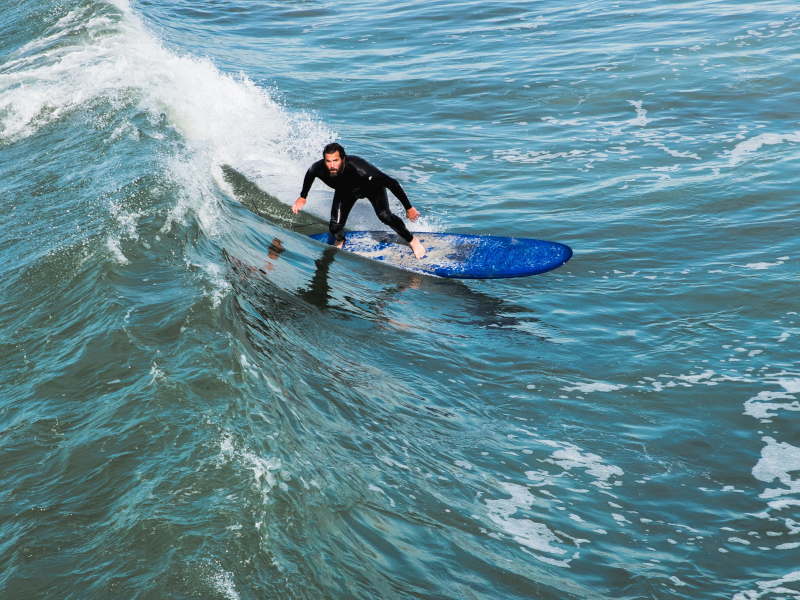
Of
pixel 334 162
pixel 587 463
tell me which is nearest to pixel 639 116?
pixel 334 162

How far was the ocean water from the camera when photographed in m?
5.84

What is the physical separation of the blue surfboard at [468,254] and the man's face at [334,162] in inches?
61.2

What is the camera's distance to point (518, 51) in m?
24.6

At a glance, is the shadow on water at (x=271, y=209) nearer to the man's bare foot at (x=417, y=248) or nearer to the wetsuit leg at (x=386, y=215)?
the wetsuit leg at (x=386, y=215)

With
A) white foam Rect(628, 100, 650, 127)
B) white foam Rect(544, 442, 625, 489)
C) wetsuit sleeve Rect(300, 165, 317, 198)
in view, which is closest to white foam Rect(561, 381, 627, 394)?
white foam Rect(544, 442, 625, 489)

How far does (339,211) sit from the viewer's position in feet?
40.7

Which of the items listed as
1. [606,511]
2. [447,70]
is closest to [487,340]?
[606,511]

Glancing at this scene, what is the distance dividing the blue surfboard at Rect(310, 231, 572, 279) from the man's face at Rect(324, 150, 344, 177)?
155 centimetres

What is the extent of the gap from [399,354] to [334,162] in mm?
3183

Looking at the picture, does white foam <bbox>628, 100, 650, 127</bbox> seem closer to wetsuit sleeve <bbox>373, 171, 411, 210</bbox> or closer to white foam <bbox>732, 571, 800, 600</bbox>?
wetsuit sleeve <bbox>373, 171, 411, 210</bbox>

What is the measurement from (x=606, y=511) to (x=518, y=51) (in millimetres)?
20002

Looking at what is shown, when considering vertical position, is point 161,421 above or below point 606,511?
above

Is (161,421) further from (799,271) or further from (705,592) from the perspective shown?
(799,271)

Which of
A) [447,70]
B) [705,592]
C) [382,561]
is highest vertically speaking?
[447,70]
